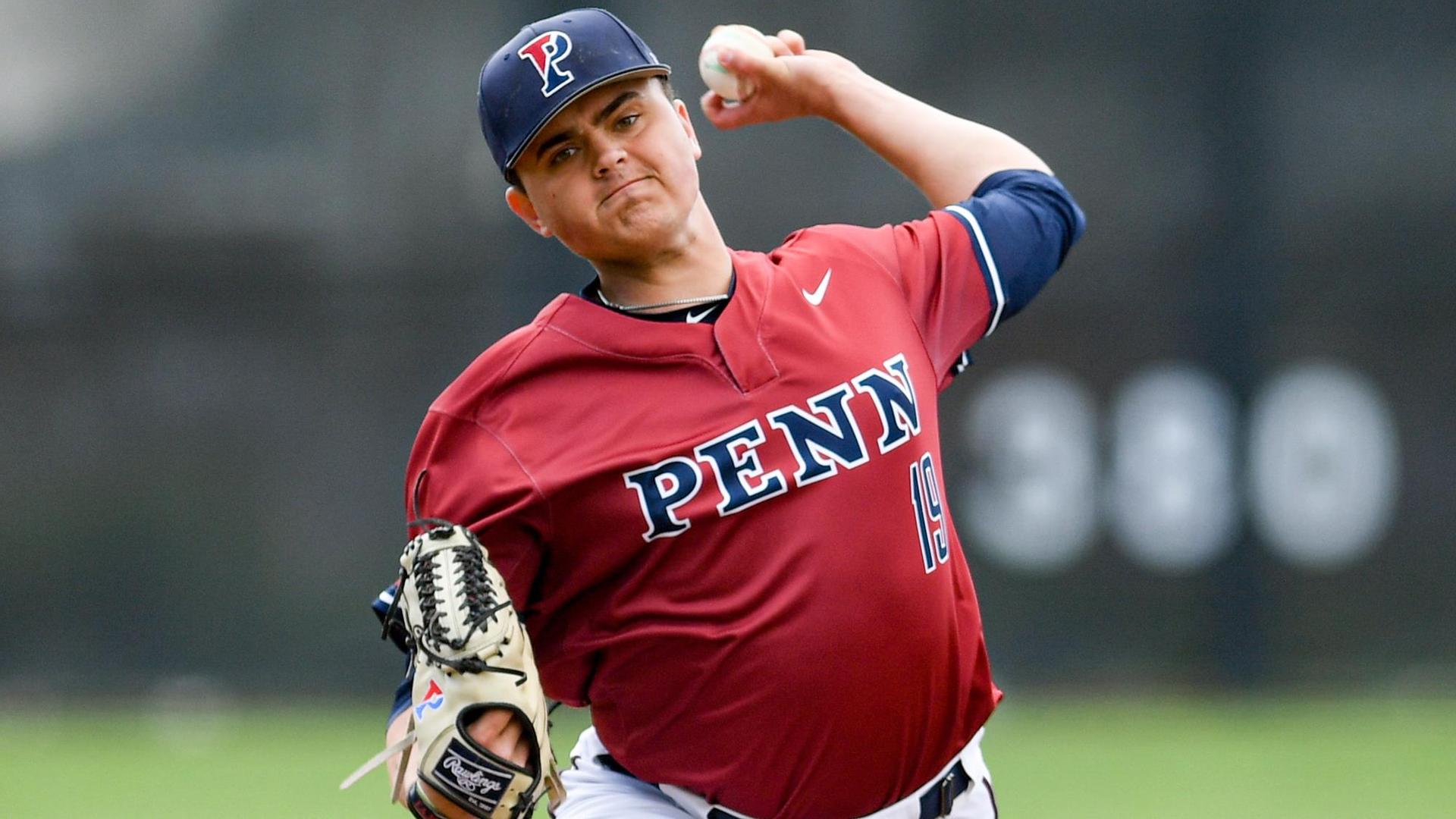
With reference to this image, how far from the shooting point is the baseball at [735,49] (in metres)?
2.98

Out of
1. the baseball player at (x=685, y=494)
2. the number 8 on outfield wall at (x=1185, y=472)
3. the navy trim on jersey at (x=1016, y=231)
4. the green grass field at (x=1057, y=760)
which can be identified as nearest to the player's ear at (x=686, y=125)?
the baseball player at (x=685, y=494)

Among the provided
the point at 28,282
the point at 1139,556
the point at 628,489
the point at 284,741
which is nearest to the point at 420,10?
the point at 28,282

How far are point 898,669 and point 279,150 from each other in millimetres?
5284

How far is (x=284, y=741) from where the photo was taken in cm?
656

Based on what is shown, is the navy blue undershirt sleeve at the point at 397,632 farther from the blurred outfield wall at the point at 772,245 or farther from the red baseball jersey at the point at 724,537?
the blurred outfield wall at the point at 772,245

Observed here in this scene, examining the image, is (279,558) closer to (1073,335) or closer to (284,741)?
(284,741)

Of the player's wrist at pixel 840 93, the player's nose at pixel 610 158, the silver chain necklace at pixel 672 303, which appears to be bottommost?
the silver chain necklace at pixel 672 303

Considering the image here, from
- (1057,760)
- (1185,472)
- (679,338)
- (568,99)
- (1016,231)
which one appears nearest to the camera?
(568,99)

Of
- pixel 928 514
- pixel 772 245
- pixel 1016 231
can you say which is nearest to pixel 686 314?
pixel 928 514

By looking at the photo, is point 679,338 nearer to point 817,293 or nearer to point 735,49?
point 817,293

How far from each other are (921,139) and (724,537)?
870 mm

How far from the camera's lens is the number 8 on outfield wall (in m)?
6.96

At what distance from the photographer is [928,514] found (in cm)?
272

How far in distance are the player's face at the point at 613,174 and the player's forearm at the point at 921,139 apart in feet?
1.61
